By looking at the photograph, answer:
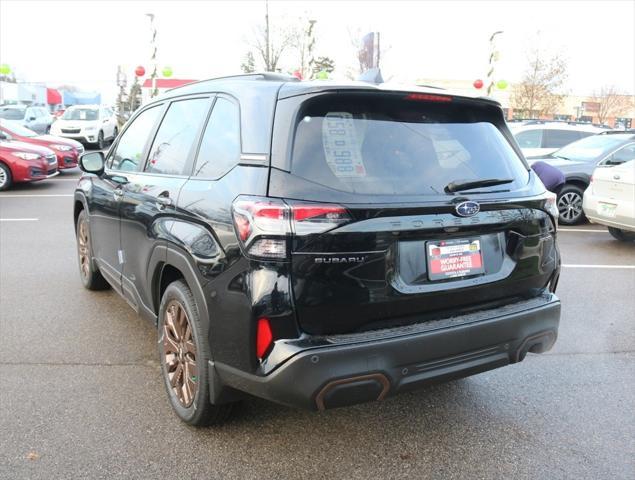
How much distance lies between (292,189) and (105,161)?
2842mm

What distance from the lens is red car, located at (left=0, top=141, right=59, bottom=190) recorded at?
12219 millimetres

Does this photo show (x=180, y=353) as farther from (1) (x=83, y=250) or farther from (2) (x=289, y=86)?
(1) (x=83, y=250)

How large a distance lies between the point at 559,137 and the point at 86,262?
1045cm

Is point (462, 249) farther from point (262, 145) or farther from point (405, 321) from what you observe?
point (262, 145)

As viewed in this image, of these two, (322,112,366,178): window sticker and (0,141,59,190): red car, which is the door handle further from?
(0,141,59,190): red car

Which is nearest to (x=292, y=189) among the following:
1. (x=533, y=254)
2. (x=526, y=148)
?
(x=533, y=254)

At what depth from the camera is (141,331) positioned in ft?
14.5

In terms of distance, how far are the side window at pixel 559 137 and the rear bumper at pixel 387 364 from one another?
10473mm

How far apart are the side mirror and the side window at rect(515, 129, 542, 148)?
1002cm

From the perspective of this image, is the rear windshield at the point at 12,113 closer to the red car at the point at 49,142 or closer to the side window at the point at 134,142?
the red car at the point at 49,142

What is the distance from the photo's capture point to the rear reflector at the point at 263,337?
2.37m

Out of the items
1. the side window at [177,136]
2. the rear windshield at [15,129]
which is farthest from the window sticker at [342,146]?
the rear windshield at [15,129]

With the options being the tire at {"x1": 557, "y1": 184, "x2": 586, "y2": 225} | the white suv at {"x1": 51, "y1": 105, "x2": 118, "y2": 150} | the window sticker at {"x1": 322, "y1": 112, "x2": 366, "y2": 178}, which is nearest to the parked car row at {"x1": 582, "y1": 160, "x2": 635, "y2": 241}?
the tire at {"x1": 557, "y1": 184, "x2": 586, "y2": 225}

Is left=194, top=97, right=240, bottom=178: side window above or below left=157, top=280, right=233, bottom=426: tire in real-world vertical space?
above
